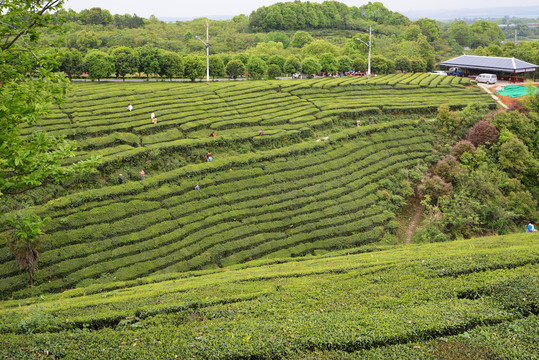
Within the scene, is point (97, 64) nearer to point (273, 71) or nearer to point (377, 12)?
point (273, 71)

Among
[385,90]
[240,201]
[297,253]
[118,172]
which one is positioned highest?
[385,90]

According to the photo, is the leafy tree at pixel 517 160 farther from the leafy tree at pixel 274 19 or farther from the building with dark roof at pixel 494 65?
the leafy tree at pixel 274 19

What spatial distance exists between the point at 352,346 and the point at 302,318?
1644mm

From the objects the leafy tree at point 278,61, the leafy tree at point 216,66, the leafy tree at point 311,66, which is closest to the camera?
the leafy tree at point 216,66

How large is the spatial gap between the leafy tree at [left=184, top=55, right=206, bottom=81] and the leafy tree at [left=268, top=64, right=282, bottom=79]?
10.1 meters

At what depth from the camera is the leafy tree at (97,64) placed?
43812mm

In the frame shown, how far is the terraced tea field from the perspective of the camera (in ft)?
69.2

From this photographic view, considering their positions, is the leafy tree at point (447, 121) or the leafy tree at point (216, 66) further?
the leafy tree at point (216, 66)

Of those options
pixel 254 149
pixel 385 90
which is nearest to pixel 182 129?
pixel 254 149

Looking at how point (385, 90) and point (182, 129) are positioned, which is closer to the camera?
point (182, 129)

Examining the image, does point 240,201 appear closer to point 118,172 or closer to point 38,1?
point 118,172

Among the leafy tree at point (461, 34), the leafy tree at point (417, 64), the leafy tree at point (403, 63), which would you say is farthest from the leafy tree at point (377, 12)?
the leafy tree at point (403, 63)

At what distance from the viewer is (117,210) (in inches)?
899

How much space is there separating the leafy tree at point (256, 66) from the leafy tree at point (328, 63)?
9226 millimetres
